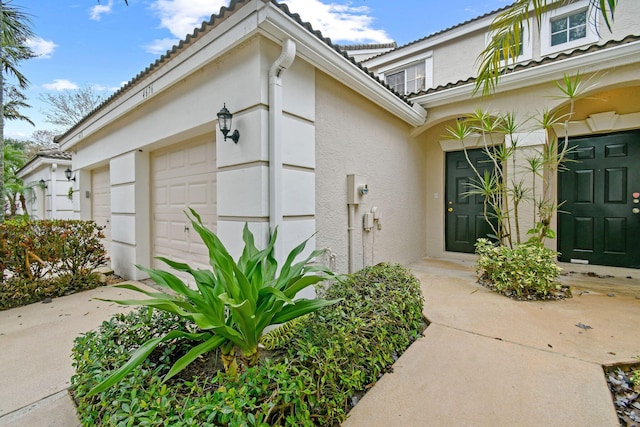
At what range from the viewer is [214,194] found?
4543 millimetres

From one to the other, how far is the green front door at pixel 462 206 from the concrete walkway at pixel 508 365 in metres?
2.75

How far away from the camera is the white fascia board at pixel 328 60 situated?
3.11m

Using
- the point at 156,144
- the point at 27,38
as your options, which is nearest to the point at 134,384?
the point at 156,144

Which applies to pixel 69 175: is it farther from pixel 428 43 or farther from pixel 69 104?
pixel 69 104

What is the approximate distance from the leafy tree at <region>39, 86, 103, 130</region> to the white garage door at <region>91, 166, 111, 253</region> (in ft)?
46.2

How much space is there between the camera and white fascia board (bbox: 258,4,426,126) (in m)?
3.11

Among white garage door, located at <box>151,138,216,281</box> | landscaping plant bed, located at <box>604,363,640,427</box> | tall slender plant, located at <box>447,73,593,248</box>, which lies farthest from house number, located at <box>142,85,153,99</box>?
landscaping plant bed, located at <box>604,363,640,427</box>

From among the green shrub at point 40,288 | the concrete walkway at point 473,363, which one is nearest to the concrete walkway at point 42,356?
the concrete walkway at point 473,363

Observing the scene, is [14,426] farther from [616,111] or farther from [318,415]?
[616,111]

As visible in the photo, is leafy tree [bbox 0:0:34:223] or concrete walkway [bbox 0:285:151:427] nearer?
concrete walkway [bbox 0:285:151:427]

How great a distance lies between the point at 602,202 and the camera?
18.4 ft

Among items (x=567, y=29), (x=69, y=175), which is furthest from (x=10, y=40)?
(x=567, y=29)

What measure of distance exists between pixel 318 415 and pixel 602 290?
17.1 feet

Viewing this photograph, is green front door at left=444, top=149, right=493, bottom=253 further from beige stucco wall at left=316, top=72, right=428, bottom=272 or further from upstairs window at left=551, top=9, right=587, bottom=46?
upstairs window at left=551, top=9, right=587, bottom=46
